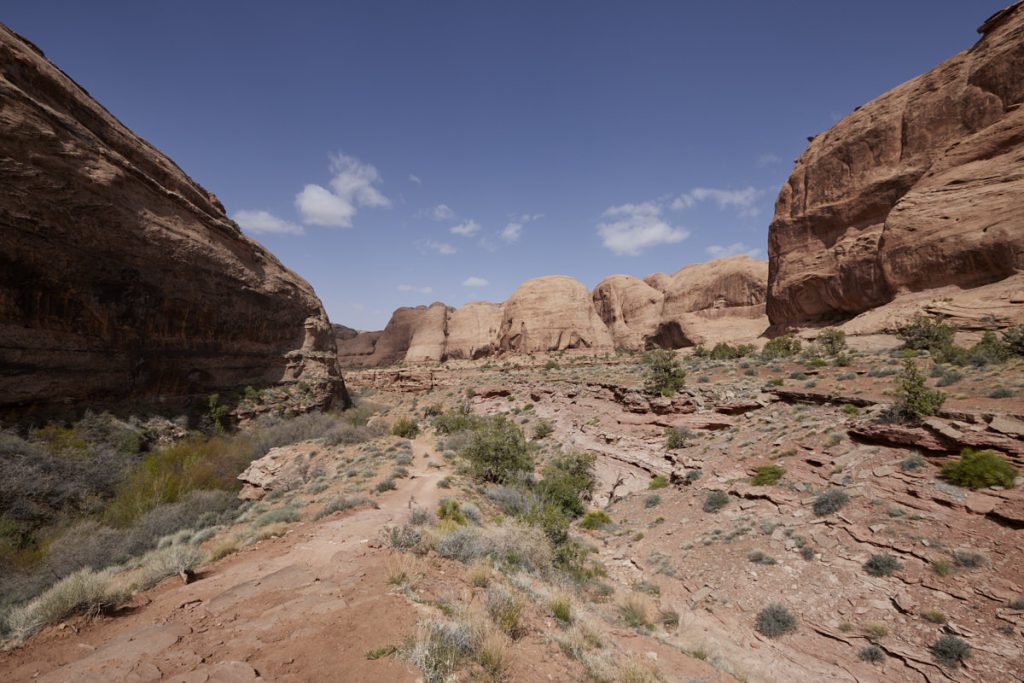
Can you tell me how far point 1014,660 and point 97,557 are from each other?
15.1 meters

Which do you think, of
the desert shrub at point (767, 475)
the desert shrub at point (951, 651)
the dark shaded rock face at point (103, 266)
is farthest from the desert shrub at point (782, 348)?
the dark shaded rock face at point (103, 266)

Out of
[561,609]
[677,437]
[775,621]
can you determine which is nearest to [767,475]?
[677,437]

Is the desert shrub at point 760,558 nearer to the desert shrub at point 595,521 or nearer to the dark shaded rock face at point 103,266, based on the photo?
the desert shrub at point 595,521

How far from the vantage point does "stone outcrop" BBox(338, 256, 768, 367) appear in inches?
1800

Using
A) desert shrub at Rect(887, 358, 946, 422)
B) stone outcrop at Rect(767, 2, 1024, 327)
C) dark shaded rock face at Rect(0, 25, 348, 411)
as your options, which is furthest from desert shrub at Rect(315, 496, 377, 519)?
stone outcrop at Rect(767, 2, 1024, 327)

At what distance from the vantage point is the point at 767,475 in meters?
11.2

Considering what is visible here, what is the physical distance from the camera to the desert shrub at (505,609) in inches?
201

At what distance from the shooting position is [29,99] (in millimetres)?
11648

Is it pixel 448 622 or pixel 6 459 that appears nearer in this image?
pixel 448 622

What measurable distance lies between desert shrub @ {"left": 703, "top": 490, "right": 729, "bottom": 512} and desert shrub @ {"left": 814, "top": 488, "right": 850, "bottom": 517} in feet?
7.57

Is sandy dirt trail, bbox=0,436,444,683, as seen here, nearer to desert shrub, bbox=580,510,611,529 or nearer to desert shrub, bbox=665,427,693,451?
desert shrub, bbox=580,510,611,529

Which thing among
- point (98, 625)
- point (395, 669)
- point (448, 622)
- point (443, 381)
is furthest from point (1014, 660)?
point (443, 381)

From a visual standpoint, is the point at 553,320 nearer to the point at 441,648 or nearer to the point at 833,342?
the point at 833,342

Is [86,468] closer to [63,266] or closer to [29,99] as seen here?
[63,266]
